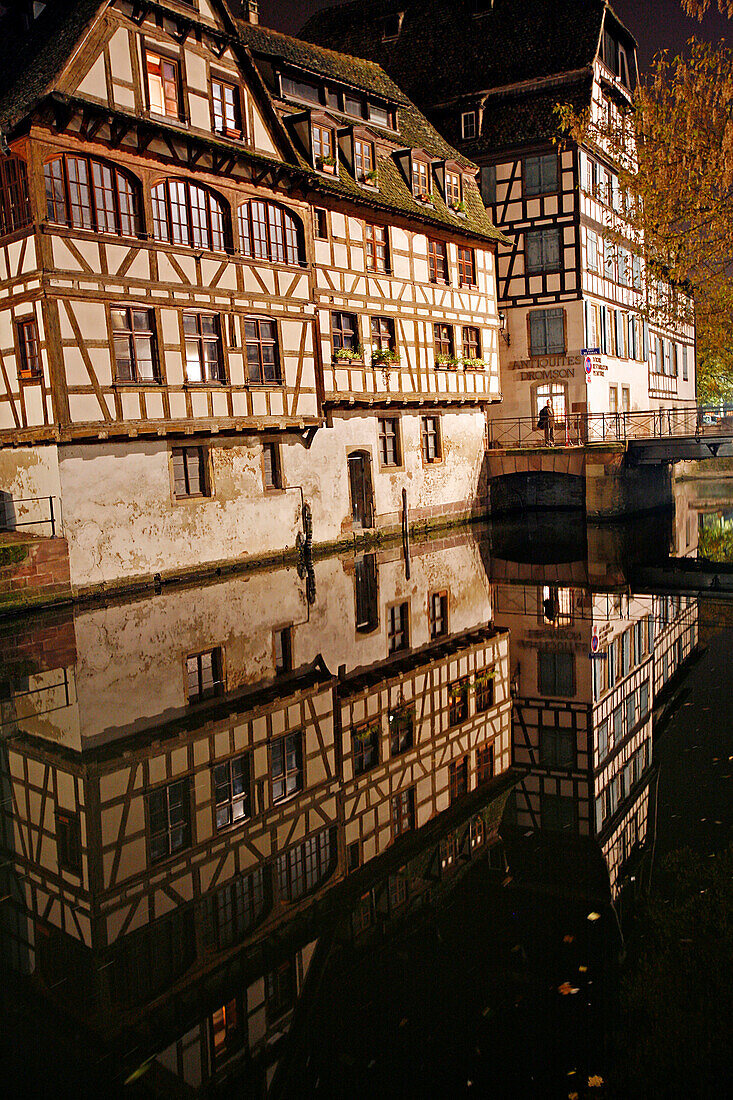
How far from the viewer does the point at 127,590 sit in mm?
18156

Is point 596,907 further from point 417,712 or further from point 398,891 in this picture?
point 417,712

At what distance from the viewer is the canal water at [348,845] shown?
14.6 feet

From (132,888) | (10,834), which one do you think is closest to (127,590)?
(10,834)

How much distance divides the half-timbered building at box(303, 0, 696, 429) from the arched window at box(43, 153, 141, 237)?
1775cm

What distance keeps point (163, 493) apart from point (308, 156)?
422 inches

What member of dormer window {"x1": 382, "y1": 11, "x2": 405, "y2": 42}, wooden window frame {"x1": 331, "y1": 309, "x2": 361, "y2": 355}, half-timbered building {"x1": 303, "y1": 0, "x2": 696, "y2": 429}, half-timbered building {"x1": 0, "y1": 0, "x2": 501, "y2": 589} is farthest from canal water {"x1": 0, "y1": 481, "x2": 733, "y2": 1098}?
dormer window {"x1": 382, "y1": 11, "x2": 405, "y2": 42}

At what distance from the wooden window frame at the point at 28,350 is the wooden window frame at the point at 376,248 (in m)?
11.0

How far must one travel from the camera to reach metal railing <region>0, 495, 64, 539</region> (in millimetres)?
17250

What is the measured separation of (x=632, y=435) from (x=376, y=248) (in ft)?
35.9

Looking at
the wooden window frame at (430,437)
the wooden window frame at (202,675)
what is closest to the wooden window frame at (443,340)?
the wooden window frame at (430,437)

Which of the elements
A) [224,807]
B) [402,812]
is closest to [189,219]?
[224,807]

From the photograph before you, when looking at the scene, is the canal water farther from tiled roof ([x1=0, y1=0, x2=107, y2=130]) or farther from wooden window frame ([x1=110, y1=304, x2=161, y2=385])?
tiled roof ([x1=0, y1=0, x2=107, y2=130])

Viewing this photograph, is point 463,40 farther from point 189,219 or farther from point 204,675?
point 204,675

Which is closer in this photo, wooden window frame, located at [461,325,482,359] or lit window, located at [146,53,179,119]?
lit window, located at [146,53,179,119]
